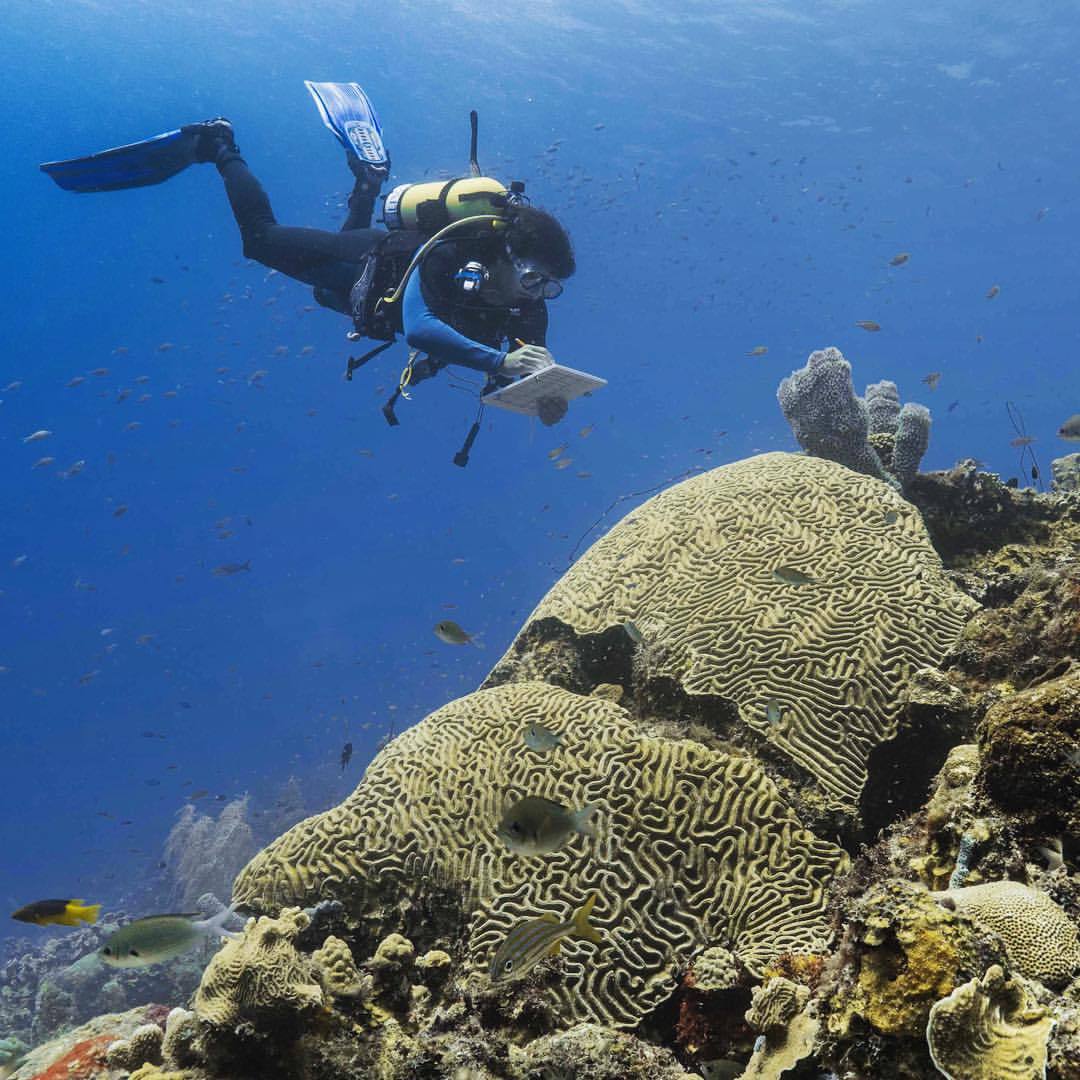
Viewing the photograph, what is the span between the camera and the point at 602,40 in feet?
125

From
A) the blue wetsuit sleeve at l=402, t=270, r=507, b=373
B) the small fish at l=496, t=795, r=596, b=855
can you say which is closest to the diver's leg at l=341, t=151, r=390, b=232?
the blue wetsuit sleeve at l=402, t=270, r=507, b=373

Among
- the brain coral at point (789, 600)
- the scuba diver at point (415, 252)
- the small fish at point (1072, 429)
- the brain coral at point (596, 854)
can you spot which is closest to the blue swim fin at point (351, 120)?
the scuba diver at point (415, 252)

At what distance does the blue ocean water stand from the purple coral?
15.9m

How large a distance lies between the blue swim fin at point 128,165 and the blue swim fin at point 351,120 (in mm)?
2052

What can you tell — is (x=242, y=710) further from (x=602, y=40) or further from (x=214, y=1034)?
(x=214, y=1034)

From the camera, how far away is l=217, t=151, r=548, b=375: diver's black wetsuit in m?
→ 7.68

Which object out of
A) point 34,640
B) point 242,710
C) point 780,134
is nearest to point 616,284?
point 780,134

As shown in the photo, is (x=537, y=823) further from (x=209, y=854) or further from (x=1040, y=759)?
(x=209, y=854)

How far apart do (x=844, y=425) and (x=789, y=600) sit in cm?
289

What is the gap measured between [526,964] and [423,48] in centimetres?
4839

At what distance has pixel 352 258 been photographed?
951 cm

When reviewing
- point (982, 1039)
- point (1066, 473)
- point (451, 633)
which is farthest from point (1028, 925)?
point (1066, 473)

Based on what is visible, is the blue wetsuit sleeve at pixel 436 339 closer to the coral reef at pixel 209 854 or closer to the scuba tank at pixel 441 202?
the scuba tank at pixel 441 202

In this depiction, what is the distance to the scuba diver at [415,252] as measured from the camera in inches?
290
